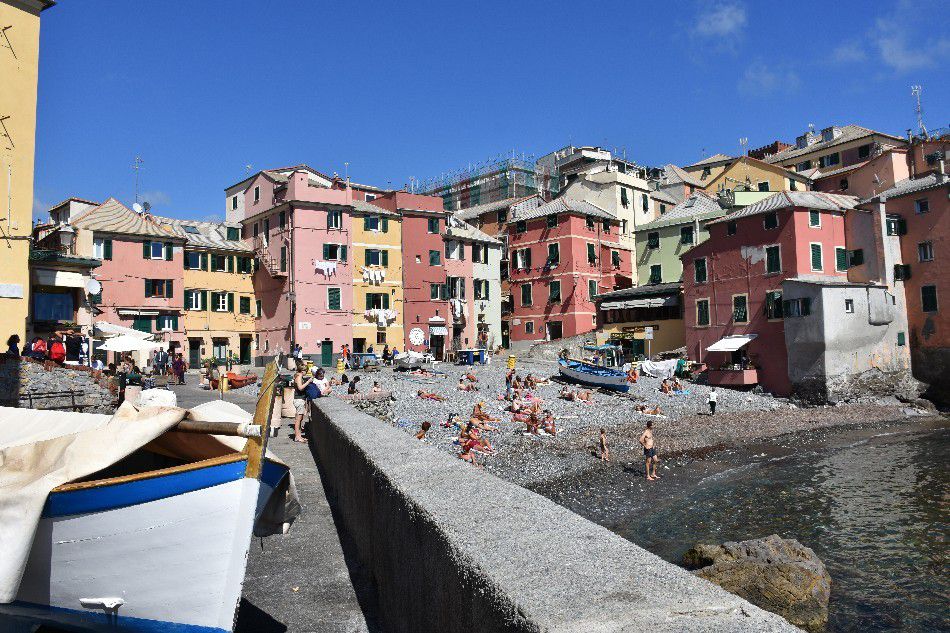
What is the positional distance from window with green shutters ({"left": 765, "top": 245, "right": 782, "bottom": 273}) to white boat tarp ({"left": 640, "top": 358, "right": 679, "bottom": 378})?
833 centimetres

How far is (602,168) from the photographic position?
222 ft

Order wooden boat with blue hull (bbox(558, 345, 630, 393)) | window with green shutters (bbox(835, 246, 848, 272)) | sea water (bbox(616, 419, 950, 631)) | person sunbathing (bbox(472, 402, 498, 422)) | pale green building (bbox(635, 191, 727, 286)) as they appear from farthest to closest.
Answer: pale green building (bbox(635, 191, 727, 286)) < window with green shutters (bbox(835, 246, 848, 272)) < wooden boat with blue hull (bbox(558, 345, 630, 393)) < person sunbathing (bbox(472, 402, 498, 422)) < sea water (bbox(616, 419, 950, 631))

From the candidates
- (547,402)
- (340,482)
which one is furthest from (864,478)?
(340,482)

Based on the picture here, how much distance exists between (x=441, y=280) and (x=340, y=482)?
46.9 metres

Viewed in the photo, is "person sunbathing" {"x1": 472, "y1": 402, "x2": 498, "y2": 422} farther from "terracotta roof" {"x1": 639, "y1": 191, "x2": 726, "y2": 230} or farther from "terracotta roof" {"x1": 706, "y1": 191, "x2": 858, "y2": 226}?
"terracotta roof" {"x1": 639, "y1": 191, "x2": 726, "y2": 230}

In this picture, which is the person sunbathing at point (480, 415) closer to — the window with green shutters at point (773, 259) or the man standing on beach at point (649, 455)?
the man standing on beach at point (649, 455)

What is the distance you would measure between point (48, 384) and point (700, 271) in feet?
131

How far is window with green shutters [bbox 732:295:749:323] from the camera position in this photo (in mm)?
44625

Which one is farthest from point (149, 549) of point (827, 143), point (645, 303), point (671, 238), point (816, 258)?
point (827, 143)

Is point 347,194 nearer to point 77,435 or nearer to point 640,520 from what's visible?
point 640,520

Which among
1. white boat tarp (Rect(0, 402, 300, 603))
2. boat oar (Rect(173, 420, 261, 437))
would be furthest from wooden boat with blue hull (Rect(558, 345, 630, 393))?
boat oar (Rect(173, 420, 261, 437))

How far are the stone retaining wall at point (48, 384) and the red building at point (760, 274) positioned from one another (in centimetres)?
3491

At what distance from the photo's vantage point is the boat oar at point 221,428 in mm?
4965

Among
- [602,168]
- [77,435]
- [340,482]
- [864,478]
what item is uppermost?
[602,168]
